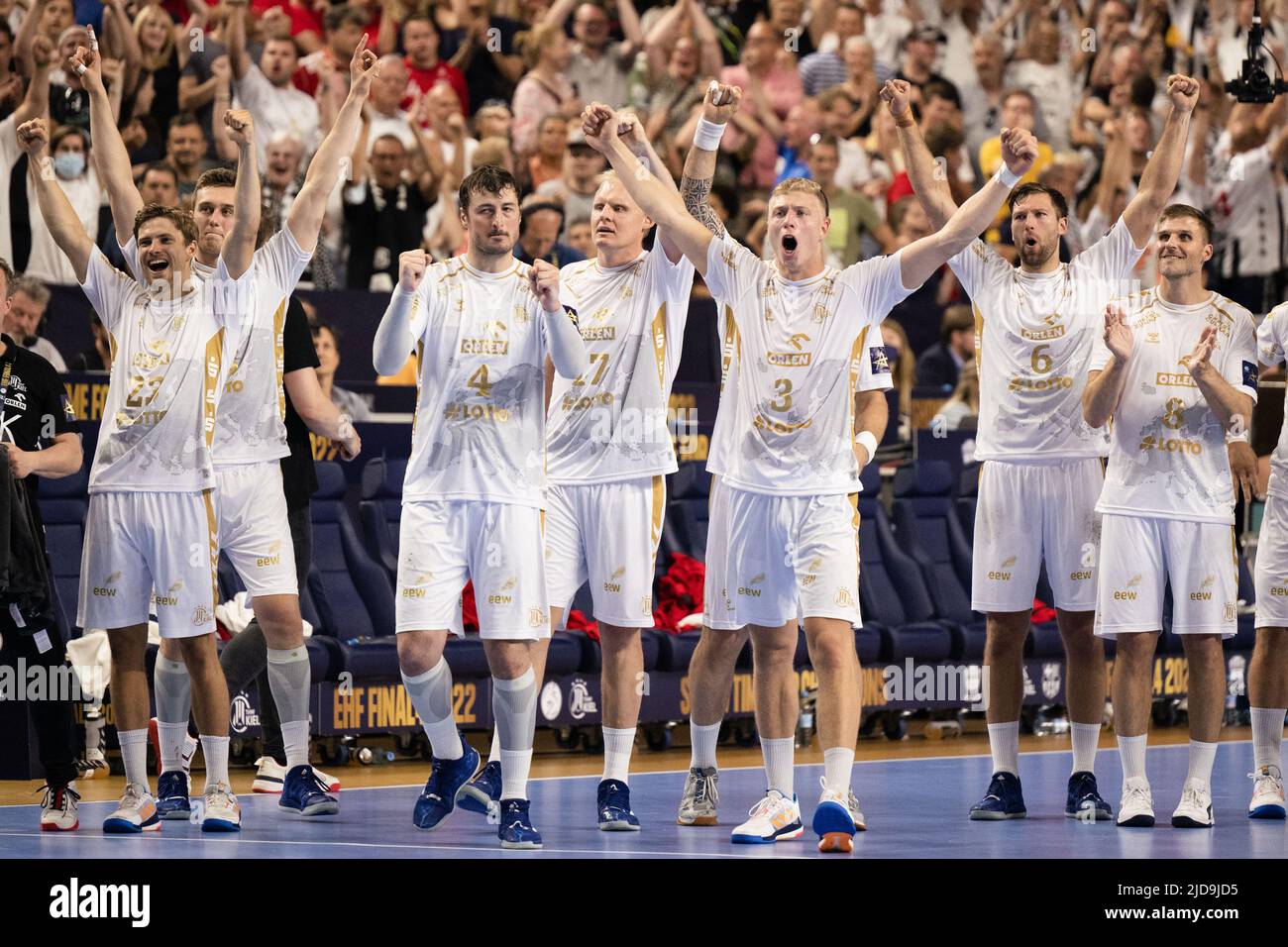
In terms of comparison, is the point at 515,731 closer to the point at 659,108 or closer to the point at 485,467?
the point at 485,467

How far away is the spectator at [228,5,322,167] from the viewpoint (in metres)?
13.1

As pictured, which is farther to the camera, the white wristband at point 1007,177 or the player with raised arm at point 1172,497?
the player with raised arm at point 1172,497

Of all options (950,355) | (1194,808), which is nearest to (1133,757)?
(1194,808)

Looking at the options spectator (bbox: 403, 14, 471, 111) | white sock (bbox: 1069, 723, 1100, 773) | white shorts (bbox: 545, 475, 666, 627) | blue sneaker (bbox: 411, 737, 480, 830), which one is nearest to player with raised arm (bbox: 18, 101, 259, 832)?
blue sneaker (bbox: 411, 737, 480, 830)

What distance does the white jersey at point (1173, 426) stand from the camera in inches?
323

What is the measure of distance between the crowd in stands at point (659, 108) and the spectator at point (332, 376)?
0.04 metres

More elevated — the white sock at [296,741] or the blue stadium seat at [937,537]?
the blue stadium seat at [937,537]

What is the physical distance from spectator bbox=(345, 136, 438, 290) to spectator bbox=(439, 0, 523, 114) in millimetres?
1891

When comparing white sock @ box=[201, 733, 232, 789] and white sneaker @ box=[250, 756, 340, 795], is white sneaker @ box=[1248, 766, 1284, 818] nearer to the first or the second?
white sneaker @ box=[250, 756, 340, 795]

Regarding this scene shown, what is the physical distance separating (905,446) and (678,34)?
4.28 m

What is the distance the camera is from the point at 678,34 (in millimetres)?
15586

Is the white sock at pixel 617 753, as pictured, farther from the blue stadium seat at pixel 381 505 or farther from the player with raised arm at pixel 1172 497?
the blue stadium seat at pixel 381 505

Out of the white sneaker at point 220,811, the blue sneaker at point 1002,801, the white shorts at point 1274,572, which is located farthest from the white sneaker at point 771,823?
the white shorts at point 1274,572
